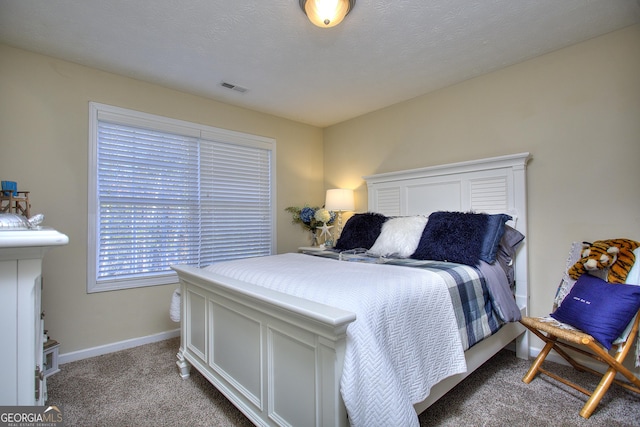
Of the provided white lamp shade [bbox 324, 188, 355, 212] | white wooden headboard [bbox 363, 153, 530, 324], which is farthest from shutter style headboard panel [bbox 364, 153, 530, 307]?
white lamp shade [bbox 324, 188, 355, 212]

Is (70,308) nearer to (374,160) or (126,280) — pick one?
(126,280)

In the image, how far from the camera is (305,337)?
4.09 ft

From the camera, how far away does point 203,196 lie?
3191 millimetres

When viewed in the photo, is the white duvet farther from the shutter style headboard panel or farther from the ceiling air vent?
the ceiling air vent

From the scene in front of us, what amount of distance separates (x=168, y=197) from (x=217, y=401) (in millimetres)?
1884

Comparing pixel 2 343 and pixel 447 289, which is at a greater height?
pixel 2 343

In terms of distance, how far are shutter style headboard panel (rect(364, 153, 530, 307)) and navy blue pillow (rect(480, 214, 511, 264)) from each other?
0.32 m

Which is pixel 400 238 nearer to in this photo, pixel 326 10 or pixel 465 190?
pixel 465 190

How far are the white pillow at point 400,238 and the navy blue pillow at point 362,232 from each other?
135 mm

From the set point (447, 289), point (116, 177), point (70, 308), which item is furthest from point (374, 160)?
point (70, 308)

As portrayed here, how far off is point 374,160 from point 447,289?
224 centimetres

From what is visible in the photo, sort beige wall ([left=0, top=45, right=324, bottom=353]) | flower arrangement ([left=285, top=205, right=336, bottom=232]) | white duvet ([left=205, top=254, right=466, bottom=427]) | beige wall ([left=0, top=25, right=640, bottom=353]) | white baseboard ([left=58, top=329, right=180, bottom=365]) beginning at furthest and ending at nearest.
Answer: flower arrangement ([left=285, top=205, right=336, bottom=232])
white baseboard ([left=58, top=329, right=180, bottom=365])
beige wall ([left=0, top=45, right=324, bottom=353])
beige wall ([left=0, top=25, right=640, bottom=353])
white duvet ([left=205, top=254, right=466, bottom=427])

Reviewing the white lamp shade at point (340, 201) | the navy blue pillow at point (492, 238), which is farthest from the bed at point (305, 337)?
the white lamp shade at point (340, 201)

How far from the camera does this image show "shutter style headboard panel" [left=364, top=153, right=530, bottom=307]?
244cm
